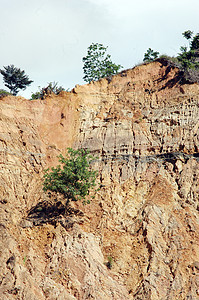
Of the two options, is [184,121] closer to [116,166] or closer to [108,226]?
[116,166]

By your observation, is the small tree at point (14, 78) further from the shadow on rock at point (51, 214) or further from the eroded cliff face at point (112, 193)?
the shadow on rock at point (51, 214)

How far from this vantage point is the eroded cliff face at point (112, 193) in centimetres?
1847

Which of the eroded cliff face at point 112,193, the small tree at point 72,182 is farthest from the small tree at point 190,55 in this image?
the small tree at point 72,182

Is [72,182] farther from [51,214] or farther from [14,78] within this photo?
[14,78]

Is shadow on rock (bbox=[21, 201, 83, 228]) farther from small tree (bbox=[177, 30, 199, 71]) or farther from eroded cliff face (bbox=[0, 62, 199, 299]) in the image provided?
small tree (bbox=[177, 30, 199, 71])

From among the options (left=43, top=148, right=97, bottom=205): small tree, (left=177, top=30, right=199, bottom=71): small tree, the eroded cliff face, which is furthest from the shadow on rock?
(left=177, top=30, right=199, bottom=71): small tree

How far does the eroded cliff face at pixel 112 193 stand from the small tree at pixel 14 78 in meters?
7.31

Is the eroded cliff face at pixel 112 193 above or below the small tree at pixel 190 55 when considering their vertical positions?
below

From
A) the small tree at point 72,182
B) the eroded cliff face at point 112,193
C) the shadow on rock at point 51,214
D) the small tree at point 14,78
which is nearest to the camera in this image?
the eroded cliff face at point 112,193

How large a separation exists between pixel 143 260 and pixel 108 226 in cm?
269

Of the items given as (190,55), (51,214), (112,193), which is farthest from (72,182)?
(190,55)

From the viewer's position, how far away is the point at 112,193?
23.1 m

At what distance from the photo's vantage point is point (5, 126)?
2519 cm

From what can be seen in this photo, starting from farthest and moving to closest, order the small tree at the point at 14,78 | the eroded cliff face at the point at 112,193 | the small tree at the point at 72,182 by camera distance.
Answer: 1. the small tree at the point at 14,78
2. the small tree at the point at 72,182
3. the eroded cliff face at the point at 112,193
